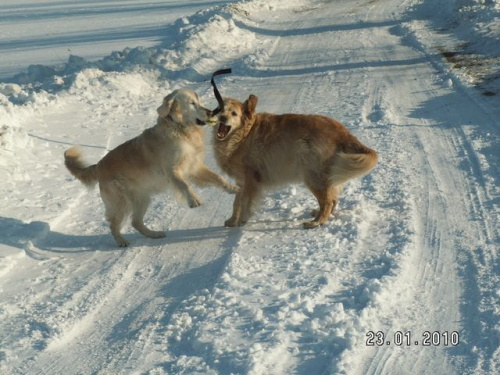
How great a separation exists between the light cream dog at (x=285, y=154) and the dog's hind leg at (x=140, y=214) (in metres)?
0.90

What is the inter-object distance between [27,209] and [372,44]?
33.6 feet

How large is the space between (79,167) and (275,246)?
245cm

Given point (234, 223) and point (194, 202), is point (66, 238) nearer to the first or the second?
point (194, 202)

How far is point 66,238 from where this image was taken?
618 cm

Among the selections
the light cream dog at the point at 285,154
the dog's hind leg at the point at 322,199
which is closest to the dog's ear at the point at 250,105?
the light cream dog at the point at 285,154

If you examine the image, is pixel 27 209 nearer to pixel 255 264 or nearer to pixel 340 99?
pixel 255 264

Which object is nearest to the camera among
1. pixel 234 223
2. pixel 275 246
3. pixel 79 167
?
pixel 275 246

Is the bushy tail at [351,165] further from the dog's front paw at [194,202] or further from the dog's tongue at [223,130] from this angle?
the dog's front paw at [194,202]

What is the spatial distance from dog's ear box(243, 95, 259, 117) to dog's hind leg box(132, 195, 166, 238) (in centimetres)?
145

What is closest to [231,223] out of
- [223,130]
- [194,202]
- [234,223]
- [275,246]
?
[234,223]

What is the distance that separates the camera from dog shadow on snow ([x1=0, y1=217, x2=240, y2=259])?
5.93 meters

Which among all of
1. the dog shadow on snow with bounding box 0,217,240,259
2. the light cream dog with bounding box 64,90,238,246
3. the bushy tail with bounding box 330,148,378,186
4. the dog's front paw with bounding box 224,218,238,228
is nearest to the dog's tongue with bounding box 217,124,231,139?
the light cream dog with bounding box 64,90,238,246

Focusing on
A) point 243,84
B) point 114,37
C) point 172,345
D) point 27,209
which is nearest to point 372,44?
point 243,84

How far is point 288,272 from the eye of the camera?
16.2 feet
